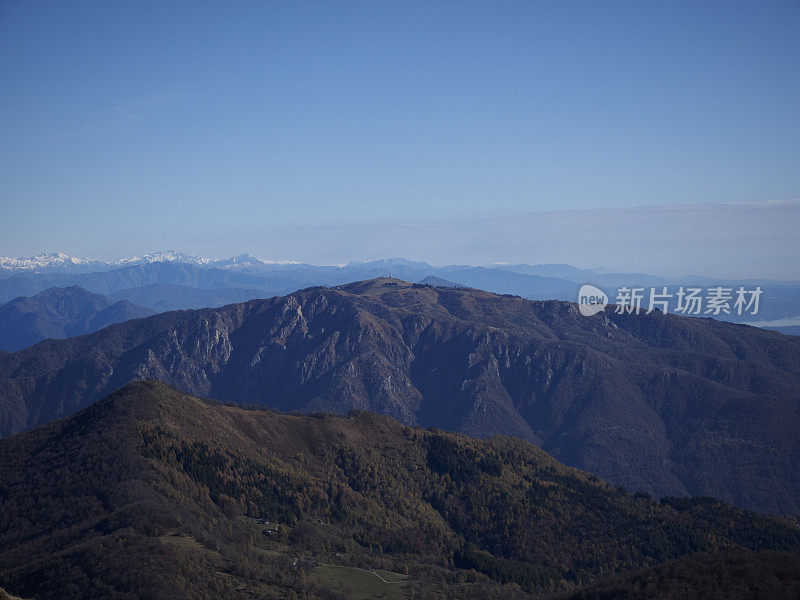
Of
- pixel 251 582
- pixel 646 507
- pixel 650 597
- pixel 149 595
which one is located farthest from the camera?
pixel 646 507

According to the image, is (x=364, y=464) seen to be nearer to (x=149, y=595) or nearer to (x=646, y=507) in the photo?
(x=646, y=507)

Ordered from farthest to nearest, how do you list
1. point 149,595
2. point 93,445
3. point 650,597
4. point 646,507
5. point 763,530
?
point 646,507 < point 763,530 < point 93,445 < point 650,597 < point 149,595

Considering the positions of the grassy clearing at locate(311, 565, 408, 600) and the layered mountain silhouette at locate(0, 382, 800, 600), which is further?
the grassy clearing at locate(311, 565, 408, 600)

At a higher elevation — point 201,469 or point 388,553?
point 201,469

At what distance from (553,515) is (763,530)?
192 ft

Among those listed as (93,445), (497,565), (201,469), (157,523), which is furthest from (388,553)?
(93,445)

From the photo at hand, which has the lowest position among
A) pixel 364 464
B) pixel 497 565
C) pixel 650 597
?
pixel 497 565

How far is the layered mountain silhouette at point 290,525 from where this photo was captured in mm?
103375

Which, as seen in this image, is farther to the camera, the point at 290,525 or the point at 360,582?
the point at 290,525

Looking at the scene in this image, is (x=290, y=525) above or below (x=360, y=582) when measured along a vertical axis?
above

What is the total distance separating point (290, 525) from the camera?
151625 millimetres

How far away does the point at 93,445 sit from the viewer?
148000 millimetres

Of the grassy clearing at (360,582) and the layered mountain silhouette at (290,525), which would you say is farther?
the grassy clearing at (360,582)

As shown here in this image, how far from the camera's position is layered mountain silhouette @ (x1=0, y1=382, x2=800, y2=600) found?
339ft
